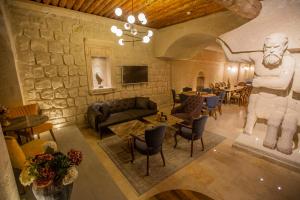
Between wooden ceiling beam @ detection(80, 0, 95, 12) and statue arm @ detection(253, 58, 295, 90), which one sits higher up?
wooden ceiling beam @ detection(80, 0, 95, 12)

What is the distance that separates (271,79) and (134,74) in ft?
12.6

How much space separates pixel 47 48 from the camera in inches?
140

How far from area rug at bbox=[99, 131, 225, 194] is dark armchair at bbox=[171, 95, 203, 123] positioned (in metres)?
0.65

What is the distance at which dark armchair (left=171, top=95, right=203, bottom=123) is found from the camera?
4.10 m

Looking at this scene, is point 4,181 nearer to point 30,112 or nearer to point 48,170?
point 48,170

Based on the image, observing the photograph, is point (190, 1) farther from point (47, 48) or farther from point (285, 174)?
point (285, 174)

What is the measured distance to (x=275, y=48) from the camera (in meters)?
2.56

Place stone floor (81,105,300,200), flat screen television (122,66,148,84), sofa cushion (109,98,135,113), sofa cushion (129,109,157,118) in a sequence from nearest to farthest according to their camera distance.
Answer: stone floor (81,105,300,200), sofa cushion (129,109,157,118), sofa cushion (109,98,135,113), flat screen television (122,66,148,84)

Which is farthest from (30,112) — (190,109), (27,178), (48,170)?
(190,109)

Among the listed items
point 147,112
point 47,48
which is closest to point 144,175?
point 147,112

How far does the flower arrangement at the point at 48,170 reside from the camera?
3.31ft

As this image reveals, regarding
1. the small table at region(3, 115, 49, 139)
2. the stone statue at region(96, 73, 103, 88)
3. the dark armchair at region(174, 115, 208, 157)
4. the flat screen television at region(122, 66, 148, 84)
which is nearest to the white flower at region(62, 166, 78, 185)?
the small table at region(3, 115, 49, 139)

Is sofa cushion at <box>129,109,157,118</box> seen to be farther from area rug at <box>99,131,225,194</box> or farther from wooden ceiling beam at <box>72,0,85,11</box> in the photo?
wooden ceiling beam at <box>72,0,85,11</box>

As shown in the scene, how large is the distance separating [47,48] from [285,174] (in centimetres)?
553
